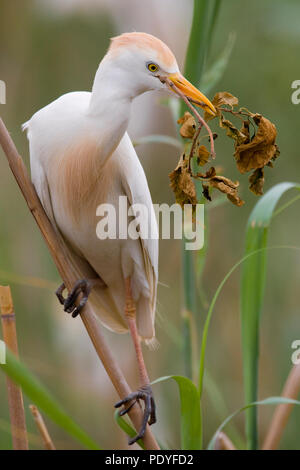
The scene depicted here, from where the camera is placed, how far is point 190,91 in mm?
860

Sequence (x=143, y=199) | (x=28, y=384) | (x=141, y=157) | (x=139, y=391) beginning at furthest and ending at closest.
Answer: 1. (x=141, y=157)
2. (x=143, y=199)
3. (x=139, y=391)
4. (x=28, y=384)

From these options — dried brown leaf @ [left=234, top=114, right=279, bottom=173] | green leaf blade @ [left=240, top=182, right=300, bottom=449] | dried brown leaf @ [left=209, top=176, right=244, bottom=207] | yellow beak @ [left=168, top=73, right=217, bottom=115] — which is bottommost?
green leaf blade @ [left=240, top=182, right=300, bottom=449]

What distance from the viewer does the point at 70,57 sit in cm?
215

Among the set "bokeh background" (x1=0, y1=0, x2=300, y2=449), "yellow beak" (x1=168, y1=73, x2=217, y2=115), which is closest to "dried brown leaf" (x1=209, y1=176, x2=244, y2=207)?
"yellow beak" (x1=168, y1=73, x2=217, y2=115)

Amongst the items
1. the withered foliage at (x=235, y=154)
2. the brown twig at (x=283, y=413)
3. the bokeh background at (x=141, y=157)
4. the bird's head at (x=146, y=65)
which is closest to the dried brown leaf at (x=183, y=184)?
the withered foliage at (x=235, y=154)

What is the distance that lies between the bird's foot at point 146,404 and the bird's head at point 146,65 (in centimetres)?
44

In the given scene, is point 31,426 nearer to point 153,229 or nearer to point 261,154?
point 153,229

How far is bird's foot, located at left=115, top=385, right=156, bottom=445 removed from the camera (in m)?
0.86

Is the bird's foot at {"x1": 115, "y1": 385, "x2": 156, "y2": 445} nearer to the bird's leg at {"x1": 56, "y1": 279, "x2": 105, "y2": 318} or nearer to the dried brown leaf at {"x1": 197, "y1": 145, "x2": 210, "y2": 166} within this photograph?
the bird's leg at {"x1": 56, "y1": 279, "x2": 105, "y2": 318}

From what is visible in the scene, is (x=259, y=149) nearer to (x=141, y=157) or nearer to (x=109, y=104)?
(x=109, y=104)

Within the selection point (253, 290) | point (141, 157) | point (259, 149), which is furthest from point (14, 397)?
point (141, 157)

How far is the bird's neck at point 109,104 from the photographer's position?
92 centimetres

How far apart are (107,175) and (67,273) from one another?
28 cm

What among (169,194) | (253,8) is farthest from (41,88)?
(253,8)
